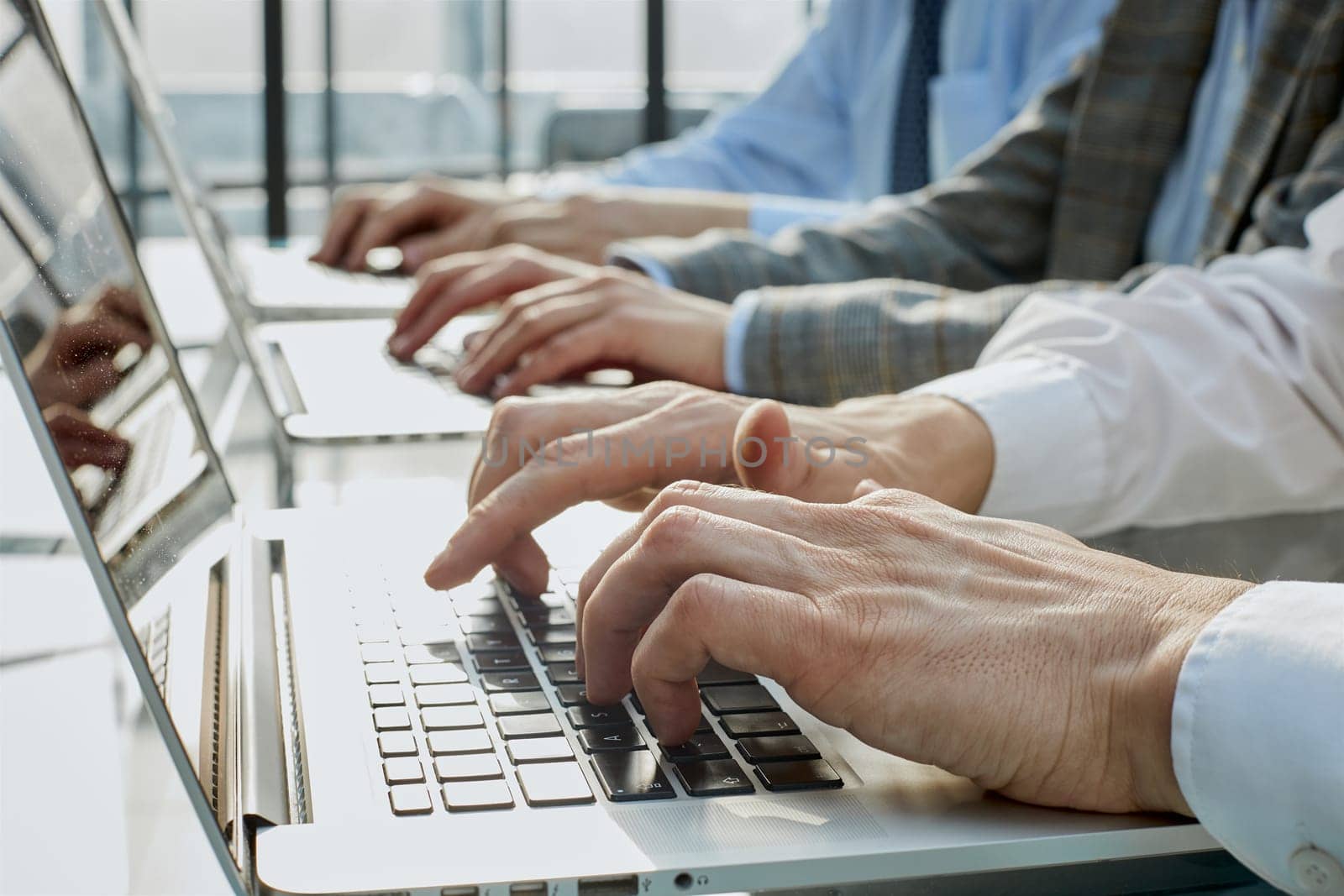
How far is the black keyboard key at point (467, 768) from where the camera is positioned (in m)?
0.37

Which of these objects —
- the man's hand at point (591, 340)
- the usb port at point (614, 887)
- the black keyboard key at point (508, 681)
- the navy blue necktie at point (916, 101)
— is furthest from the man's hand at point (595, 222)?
the usb port at point (614, 887)

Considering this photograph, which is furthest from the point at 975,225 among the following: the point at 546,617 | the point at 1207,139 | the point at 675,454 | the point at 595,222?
the point at 546,617

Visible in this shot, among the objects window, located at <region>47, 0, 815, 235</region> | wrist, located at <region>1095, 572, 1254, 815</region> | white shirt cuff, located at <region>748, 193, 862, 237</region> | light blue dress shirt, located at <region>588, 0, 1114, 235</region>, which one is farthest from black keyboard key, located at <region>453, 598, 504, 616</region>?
window, located at <region>47, 0, 815, 235</region>

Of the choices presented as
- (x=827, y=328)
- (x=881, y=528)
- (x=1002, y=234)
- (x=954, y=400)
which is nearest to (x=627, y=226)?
(x=1002, y=234)

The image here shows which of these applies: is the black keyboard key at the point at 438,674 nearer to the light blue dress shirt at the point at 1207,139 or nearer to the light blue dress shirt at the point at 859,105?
the light blue dress shirt at the point at 1207,139

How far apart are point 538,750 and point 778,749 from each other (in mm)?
68

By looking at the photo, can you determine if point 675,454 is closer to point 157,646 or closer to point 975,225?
point 157,646

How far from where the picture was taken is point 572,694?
1.41 ft

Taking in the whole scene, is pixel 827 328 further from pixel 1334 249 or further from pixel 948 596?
pixel 948 596

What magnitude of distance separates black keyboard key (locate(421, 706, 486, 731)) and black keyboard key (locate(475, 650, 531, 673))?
0.03 m

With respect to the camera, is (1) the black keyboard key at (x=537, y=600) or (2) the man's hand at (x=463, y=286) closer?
(1) the black keyboard key at (x=537, y=600)

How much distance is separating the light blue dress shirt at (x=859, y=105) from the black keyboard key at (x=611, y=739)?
1151 mm

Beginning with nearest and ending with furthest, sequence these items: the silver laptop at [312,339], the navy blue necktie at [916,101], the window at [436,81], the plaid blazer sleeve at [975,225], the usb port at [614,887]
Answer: the usb port at [614,887], the silver laptop at [312,339], the plaid blazer sleeve at [975,225], the navy blue necktie at [916,101], the window at [436,81]

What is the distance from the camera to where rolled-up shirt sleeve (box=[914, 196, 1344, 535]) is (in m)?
0.65
